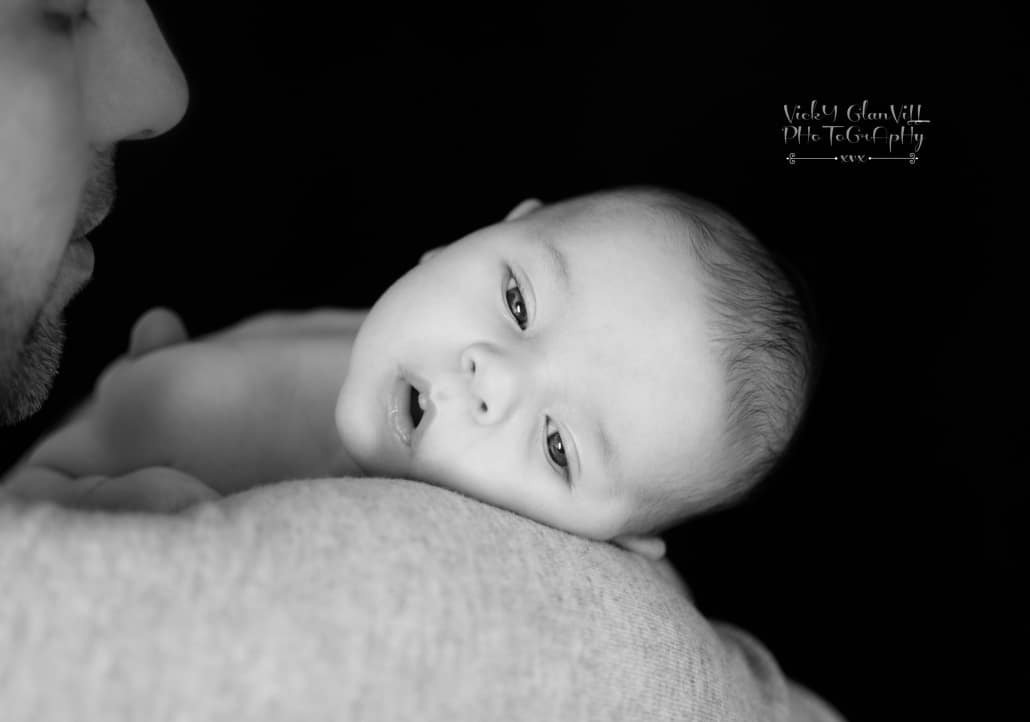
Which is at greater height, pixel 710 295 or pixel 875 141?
pixel 875 141

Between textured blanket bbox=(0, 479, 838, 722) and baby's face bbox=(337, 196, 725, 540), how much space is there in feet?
0.72

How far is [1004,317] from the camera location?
60.8 inches

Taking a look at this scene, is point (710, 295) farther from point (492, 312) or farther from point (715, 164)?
point (715, 164)

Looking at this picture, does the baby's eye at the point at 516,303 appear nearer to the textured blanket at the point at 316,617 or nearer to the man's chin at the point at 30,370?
the textured blanket at the point at 316,617

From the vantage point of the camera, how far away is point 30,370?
3.68ft

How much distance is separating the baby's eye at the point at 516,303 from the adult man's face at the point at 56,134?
48 cm

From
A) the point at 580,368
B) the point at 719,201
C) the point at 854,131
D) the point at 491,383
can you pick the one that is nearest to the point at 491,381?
the point at 491,383

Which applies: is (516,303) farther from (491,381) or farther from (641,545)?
(641,545)

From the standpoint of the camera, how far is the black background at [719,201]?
61.8 inches

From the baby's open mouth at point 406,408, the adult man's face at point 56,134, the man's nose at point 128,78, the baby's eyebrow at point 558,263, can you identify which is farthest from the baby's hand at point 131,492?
the baby's eyebrow at point 558,263

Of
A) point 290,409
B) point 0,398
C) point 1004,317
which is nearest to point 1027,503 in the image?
point 1004,317

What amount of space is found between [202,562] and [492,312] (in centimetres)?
58

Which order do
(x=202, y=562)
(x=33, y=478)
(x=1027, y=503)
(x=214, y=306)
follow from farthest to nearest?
1. (x=214, y=306)
2. (x=1027, y=503)
3. (x=33, y=478)
4. (x=202, y=562)

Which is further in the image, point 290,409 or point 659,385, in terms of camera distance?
point 290,409
